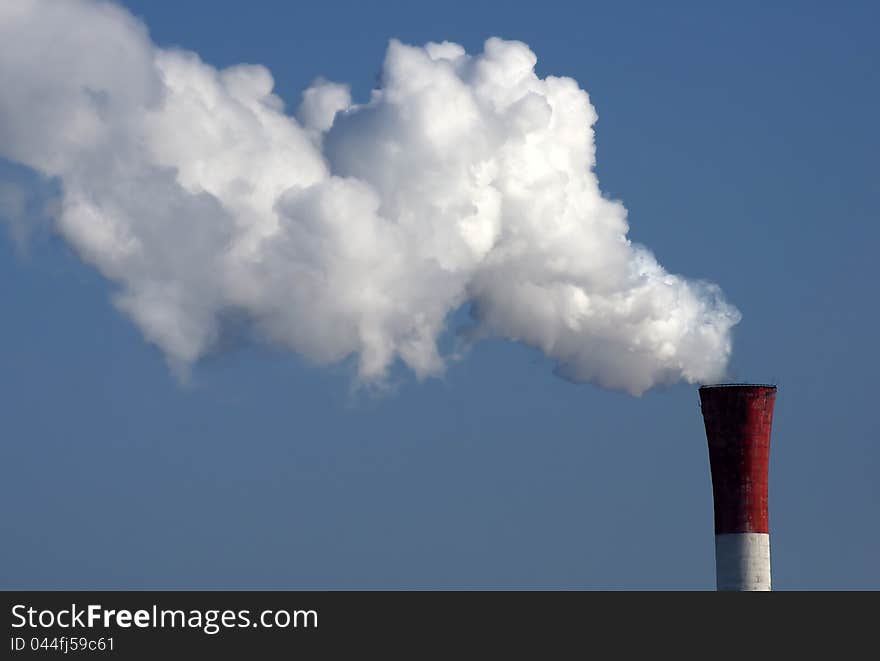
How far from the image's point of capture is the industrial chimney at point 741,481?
4614 inches

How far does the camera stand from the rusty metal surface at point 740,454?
11738cm

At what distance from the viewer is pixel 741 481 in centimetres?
11750

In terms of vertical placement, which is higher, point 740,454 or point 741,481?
point 740,454

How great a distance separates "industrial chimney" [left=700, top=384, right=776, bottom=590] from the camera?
384ft

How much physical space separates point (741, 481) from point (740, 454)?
1.87m

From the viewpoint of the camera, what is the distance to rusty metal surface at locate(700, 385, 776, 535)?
4621 inches
